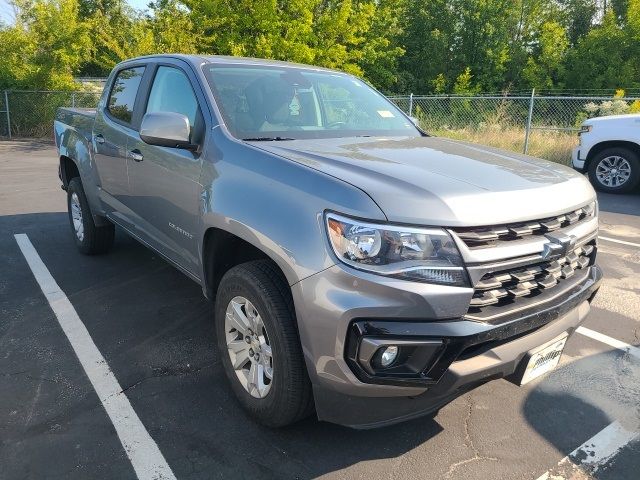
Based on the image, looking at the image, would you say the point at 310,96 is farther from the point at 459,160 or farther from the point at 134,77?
the point at 134,77

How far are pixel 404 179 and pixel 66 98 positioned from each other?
18777 millimetres

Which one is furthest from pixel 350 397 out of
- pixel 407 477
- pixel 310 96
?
pixel 310 96

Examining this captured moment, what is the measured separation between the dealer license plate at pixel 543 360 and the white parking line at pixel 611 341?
139 cm

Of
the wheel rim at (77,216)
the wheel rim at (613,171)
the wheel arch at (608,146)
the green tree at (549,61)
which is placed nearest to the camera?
the wheel rim at (77,216)

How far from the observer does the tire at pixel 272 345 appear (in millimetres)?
2277

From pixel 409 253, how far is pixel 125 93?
3.33 metres

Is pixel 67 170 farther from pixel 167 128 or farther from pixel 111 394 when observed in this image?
pixel 111 394

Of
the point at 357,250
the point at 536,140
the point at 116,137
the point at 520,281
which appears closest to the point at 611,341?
the point at 520,281

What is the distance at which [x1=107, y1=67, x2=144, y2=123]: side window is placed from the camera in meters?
4.12

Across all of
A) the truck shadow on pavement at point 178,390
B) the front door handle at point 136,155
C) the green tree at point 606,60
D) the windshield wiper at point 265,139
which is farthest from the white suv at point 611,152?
the green tree at point 606,60

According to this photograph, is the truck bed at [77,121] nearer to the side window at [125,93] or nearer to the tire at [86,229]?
the side window at [125,93]

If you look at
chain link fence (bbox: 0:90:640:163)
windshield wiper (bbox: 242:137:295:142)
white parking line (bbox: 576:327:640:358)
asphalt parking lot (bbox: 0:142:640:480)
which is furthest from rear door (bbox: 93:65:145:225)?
chain link fence (bbox: 0:90:640:163)

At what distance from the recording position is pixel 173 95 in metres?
3.53

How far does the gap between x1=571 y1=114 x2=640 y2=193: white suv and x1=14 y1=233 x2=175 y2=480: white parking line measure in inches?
338
